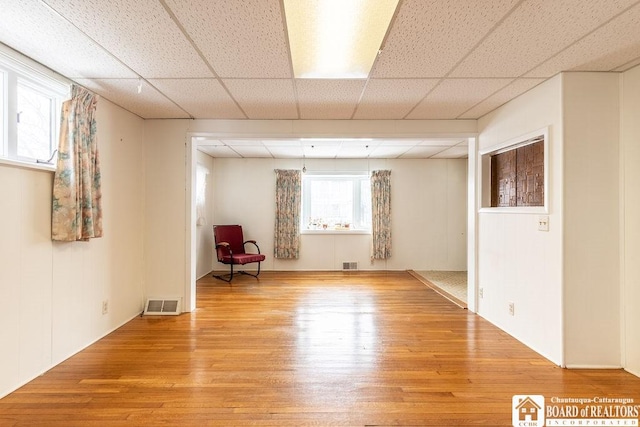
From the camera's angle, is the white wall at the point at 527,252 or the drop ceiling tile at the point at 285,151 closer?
the white wall at the point at 527,252

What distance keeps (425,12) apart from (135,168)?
3300 mm

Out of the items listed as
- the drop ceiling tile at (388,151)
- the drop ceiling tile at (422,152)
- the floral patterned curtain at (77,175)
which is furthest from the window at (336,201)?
the floral patterned curtain at (77,175)

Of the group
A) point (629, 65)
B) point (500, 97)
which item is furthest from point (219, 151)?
point (629, 65)

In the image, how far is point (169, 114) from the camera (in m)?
3.56

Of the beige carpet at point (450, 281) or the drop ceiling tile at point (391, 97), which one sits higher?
the drop ceiling tile at point (391, 97)

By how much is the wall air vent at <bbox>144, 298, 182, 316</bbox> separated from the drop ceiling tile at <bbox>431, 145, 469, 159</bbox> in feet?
16.0

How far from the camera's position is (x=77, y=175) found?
2.51 metres

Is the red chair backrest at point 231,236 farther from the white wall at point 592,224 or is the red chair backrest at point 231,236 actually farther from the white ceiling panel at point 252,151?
the white wall at point 592,224

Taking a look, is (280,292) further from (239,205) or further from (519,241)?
(519,241)

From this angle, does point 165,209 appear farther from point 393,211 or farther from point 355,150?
point 393,211

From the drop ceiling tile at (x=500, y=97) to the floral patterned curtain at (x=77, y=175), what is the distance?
363 cm

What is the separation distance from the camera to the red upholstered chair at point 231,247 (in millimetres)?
5523

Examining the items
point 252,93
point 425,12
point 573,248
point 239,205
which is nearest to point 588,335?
point 573,248
